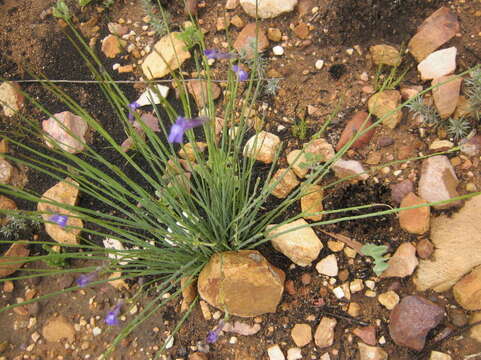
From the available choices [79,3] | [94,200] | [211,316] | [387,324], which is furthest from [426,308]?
[79,3]

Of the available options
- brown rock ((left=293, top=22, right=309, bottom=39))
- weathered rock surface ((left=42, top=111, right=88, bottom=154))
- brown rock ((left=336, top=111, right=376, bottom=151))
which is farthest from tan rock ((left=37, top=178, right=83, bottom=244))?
brown rock ((left=293, top=22, right=309, bottom=39))

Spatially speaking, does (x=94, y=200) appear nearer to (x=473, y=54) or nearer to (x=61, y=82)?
(x=61, y=82)

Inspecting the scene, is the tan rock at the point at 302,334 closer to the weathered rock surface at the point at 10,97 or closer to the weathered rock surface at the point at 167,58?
the weathered rock surface at the point at 167,58

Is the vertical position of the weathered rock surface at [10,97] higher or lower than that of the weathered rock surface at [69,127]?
higher

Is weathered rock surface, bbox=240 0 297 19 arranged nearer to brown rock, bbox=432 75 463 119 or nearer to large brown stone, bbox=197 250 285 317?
brown rock, bbox=432 75 463 119

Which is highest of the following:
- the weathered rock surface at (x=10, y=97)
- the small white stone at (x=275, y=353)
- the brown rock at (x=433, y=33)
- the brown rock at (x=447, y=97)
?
the weathered rock surface at (x=10, y=97)

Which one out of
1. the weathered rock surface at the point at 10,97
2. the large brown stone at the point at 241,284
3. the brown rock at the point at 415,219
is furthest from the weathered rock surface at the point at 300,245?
the weathered rock surface at the point at 10,97
